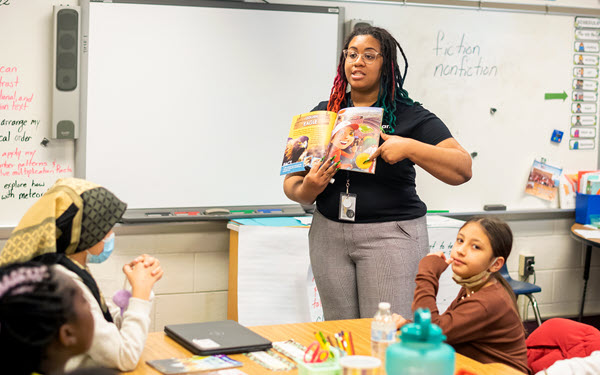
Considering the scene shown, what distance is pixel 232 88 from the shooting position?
369cm

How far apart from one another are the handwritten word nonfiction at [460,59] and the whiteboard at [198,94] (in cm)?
68

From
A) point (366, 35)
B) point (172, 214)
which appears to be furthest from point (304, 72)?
point (366, 35)

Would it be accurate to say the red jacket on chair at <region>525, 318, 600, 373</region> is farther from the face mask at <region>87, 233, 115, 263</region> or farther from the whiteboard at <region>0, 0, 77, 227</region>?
the whiteboard at <region>0, 0, 77, 227</region>

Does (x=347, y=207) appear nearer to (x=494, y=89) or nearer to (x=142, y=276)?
(x=142, y=276)

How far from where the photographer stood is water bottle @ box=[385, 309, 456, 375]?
1.25 metres

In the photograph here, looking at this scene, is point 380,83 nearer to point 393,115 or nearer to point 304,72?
point 393,115

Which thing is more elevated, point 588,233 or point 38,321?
point 38,321

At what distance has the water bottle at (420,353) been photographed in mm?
1247

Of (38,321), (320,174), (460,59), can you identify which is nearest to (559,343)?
(320,174)

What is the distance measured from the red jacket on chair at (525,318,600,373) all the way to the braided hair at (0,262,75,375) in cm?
143

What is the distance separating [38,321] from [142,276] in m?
0.64

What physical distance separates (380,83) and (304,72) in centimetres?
146

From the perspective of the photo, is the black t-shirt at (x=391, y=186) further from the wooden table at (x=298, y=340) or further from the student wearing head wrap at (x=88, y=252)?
the student wearing head wrap at (x=88, y=252)

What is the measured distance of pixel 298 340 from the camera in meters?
1.92
